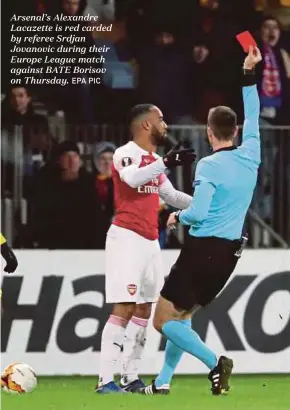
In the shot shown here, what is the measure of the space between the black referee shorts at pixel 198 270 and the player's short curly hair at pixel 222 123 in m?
0.67

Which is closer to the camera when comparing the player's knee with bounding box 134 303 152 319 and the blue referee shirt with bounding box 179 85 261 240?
the blue referee shirt with bounding box 179 85 261 240

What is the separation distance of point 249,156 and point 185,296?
3.30 feet

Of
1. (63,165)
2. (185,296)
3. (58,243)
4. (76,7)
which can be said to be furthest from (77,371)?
(76,7)

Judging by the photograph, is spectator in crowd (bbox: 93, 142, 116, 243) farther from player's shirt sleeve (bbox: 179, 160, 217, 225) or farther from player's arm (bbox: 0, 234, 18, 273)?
player's shirt sleeve (bbox: 179, 160, 217, 225)

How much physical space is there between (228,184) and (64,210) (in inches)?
126

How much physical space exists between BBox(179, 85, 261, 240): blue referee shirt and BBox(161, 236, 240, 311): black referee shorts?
7cm

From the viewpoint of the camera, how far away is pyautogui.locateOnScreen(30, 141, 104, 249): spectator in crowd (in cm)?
1145

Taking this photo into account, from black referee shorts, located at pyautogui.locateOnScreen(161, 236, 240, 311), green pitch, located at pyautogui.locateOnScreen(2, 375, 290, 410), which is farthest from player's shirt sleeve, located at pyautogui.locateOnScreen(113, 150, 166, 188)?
green pitch, located at pyautogui.locateOnScreen(2, 375, 290, 410)

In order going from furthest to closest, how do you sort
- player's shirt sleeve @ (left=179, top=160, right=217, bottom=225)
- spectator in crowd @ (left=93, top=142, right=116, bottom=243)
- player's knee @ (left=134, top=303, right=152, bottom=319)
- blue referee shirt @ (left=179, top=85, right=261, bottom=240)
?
spectator in crowd @ (left=93, top=142, right=116, bottom=243) → player's knee @ (left=134, top=303, right=152, bottom=319) → blue referee shirt @ (left=179, top=85, right=261, bottom=240) → player's shirt sleeve @ (left=179, top=160, right=217, bottom=225)

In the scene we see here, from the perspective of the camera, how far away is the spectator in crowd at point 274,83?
12695 millimetres

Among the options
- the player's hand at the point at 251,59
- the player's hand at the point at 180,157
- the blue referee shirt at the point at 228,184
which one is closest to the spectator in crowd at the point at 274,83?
the player's hand at the point at 251,59

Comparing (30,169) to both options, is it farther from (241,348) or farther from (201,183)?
(201,183)

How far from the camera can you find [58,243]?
37.5 feet

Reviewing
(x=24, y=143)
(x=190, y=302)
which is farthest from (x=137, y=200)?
(x=24, y=143)
